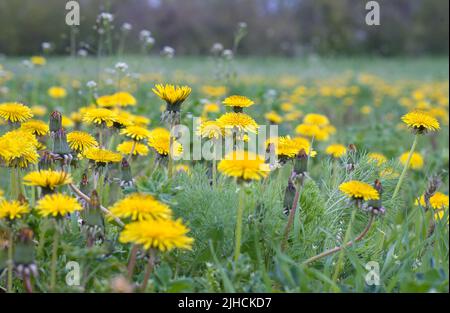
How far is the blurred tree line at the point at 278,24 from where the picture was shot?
62.1 feet

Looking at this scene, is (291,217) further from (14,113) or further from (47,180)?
(14,113)

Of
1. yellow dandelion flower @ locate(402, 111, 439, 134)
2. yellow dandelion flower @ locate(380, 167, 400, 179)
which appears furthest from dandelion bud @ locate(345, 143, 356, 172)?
yellow dandelion flower @ locate(402, 111, 439, 134)

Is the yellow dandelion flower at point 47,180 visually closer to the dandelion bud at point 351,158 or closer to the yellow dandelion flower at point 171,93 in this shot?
the yellow dandelion flower at point 171,93

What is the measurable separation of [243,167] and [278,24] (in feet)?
76.2

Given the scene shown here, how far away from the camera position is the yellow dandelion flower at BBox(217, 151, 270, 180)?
3.92ft

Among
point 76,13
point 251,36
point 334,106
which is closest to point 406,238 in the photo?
point 76,13

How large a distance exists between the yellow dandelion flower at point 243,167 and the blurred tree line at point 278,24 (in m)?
17.4

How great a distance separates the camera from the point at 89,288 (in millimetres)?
1381

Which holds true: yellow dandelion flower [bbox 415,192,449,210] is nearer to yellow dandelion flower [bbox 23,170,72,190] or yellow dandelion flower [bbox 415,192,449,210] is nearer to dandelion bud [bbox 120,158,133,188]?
dandelion bud [bbox 120,158,133,188]

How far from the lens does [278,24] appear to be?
23.6 metres

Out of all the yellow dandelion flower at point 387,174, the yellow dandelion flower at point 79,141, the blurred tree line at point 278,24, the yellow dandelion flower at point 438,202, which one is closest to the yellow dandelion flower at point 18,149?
the yellow dandelion flower at point 79,141

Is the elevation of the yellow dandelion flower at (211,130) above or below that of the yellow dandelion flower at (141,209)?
above

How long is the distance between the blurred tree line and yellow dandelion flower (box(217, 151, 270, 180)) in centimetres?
1743

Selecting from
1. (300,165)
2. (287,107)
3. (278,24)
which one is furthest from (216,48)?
(278,24)
